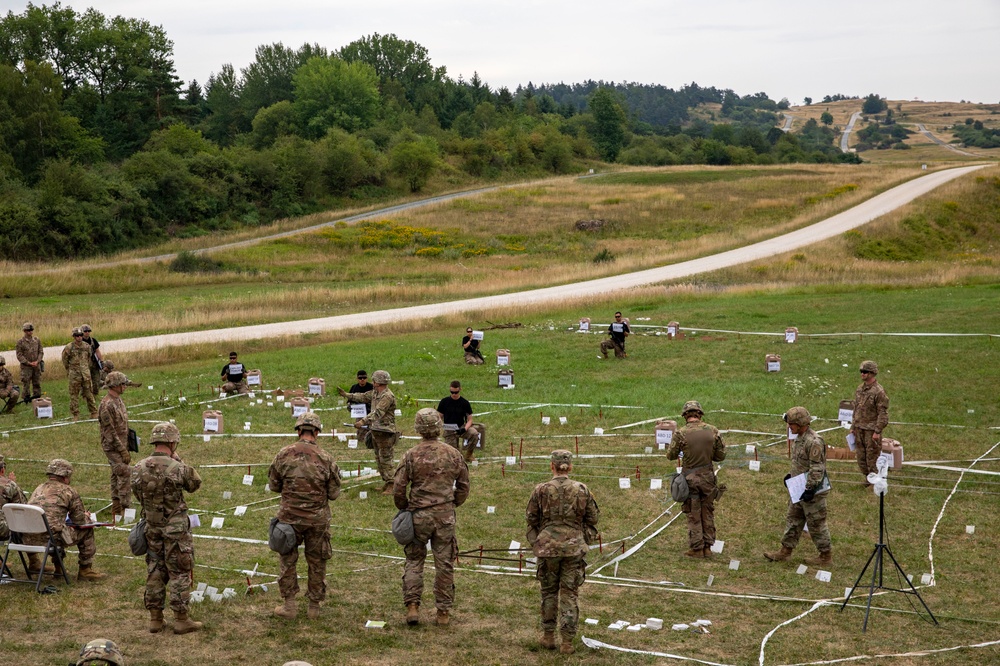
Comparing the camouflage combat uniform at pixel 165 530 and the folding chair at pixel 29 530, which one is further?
the folding chair at pixel 29 530

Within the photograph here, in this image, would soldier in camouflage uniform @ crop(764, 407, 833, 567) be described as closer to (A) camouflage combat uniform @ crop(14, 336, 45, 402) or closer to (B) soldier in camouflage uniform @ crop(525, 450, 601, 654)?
(B) soldier in camouflage uniform @ crop(525, 450, 601, 654)

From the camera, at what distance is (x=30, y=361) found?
86.3ft

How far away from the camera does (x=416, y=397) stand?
85.4 feet

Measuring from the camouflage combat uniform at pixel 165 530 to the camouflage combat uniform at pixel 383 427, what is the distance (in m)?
5.77

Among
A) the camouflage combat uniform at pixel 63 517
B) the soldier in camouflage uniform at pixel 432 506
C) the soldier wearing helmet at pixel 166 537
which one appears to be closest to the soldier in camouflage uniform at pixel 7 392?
the camouflage combat uniform at pixel 63 517

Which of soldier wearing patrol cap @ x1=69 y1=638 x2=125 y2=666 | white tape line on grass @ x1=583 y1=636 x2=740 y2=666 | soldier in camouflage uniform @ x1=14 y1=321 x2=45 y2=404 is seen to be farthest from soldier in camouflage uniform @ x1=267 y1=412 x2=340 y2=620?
soldier in camouflage uniform @ x1=14 y1=321 x2=45 y2=404

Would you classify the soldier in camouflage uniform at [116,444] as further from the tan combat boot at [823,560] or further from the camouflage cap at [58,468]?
the tan combat boot at [823,560]

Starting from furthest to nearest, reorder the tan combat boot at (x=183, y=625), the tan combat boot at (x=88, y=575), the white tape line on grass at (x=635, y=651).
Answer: the tan combat boot at (x=88, y=575)
the tan combat boot at (x=183, y=625)
the white tape line on grass at (x=635, y=651)

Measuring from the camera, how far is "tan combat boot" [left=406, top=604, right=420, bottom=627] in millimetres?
11922

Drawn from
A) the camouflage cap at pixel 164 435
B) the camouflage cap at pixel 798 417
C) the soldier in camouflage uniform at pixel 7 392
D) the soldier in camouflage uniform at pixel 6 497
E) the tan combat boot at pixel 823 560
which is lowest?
the tan combat boot at pixel 823 560

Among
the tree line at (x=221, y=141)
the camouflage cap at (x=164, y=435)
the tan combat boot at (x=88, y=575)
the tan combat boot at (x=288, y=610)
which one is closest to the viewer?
the tan combat boot at (x=288, y=610)

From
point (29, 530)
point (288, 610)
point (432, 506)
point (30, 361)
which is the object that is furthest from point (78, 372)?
point (432, 506)

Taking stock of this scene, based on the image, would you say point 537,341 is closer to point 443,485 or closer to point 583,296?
point 583,296

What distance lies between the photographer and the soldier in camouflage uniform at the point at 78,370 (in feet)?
78.5
